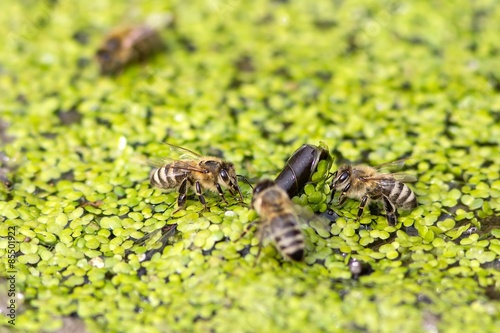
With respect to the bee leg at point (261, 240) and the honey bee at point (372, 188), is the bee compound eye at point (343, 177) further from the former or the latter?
the bee leg at point (261, 240)

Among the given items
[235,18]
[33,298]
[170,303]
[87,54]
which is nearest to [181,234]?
[170,303]

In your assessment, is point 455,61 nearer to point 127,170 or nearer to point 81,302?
point 127,170

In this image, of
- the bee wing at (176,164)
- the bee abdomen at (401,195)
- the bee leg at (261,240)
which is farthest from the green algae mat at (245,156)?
the bee wing at (176,164)

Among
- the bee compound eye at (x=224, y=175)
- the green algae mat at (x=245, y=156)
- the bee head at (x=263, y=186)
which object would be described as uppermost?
the bee head at (x=263, y=186)

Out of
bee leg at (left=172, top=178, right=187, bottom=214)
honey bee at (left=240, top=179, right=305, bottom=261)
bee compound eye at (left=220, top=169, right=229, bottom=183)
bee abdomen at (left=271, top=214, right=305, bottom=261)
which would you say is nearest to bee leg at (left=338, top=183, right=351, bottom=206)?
honey bee at (left=240, top=179, right=305, bottom=261)

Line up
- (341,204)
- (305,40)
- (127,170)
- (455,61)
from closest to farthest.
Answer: (341,204) → (127,170) → (455,61) → (305,40)

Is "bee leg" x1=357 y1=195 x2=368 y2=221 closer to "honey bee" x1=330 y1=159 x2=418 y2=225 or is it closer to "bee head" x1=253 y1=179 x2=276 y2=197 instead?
"honey bee" x1=330 y1=159 x2=418 y2=225

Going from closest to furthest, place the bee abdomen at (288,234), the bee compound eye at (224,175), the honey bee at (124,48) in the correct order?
the bee abdomen at (288,234) → the bee compound eye at (224,175) → the honey bee at (124,48)
